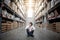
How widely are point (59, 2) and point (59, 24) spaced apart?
869 mm

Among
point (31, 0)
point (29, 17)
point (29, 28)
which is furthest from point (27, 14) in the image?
point (29, 28)

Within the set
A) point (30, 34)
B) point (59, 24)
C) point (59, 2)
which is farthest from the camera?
point (30, 34)

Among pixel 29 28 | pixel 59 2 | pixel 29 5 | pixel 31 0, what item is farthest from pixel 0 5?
pixel 29 5

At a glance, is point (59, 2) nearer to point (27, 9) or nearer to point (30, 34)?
point (30, 34)

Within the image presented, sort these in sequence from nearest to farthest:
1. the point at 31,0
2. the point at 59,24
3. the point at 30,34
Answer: the point at 59,24 < the point at 30,34 < the point at 31,0

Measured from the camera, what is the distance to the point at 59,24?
498 centimetres

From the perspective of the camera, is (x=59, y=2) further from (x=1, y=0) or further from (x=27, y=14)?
(x=27, y=14)

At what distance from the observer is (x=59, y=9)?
583 centimetres

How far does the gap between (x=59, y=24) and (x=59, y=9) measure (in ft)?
3.56

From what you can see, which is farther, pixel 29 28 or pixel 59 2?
pixel 29 28

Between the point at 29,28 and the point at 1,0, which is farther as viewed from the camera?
the point at 29,28

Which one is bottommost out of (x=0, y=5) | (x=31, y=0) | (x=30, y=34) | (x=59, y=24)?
(x=30, y=34)

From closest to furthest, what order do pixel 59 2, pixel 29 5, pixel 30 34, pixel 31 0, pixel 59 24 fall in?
1. pixel 59 2
2. pixel 59 24
3. pixel 30 34
4. pixel 31 0
5. pixel 29 5

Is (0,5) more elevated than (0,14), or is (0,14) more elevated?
(0,5)
